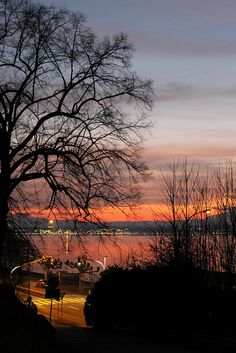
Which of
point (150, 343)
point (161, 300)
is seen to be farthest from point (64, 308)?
point (150, 343)

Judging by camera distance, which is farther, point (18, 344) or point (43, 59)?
point (43, 59)

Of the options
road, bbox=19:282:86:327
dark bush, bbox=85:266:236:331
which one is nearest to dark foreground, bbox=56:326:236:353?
dark bush, bbox=85:266:236:331

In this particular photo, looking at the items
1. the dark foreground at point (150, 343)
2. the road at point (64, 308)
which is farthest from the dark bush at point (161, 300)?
the road at point (64, 308)

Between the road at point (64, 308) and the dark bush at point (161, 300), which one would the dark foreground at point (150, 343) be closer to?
the dark bush at point (161, 300)

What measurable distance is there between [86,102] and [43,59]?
6.65ft

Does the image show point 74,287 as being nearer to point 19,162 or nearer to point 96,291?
point 96,291

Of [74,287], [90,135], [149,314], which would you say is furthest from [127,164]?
[74,287]

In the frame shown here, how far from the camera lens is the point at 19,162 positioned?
2192cm

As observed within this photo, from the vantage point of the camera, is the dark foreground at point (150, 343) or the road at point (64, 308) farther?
the road at point (64, 308)

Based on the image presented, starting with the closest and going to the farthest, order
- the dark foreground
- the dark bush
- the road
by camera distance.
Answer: the dark foreground → the dark bush → the road

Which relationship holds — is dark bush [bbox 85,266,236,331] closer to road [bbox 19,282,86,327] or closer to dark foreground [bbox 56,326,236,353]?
dark foreground [bbox 56,326,236,353]

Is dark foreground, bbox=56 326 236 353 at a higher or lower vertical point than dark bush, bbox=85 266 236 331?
lower

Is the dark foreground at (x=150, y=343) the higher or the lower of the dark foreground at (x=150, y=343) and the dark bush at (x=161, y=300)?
the lower

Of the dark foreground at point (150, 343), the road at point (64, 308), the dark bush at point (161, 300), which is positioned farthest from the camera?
the road at point (64, 308)
